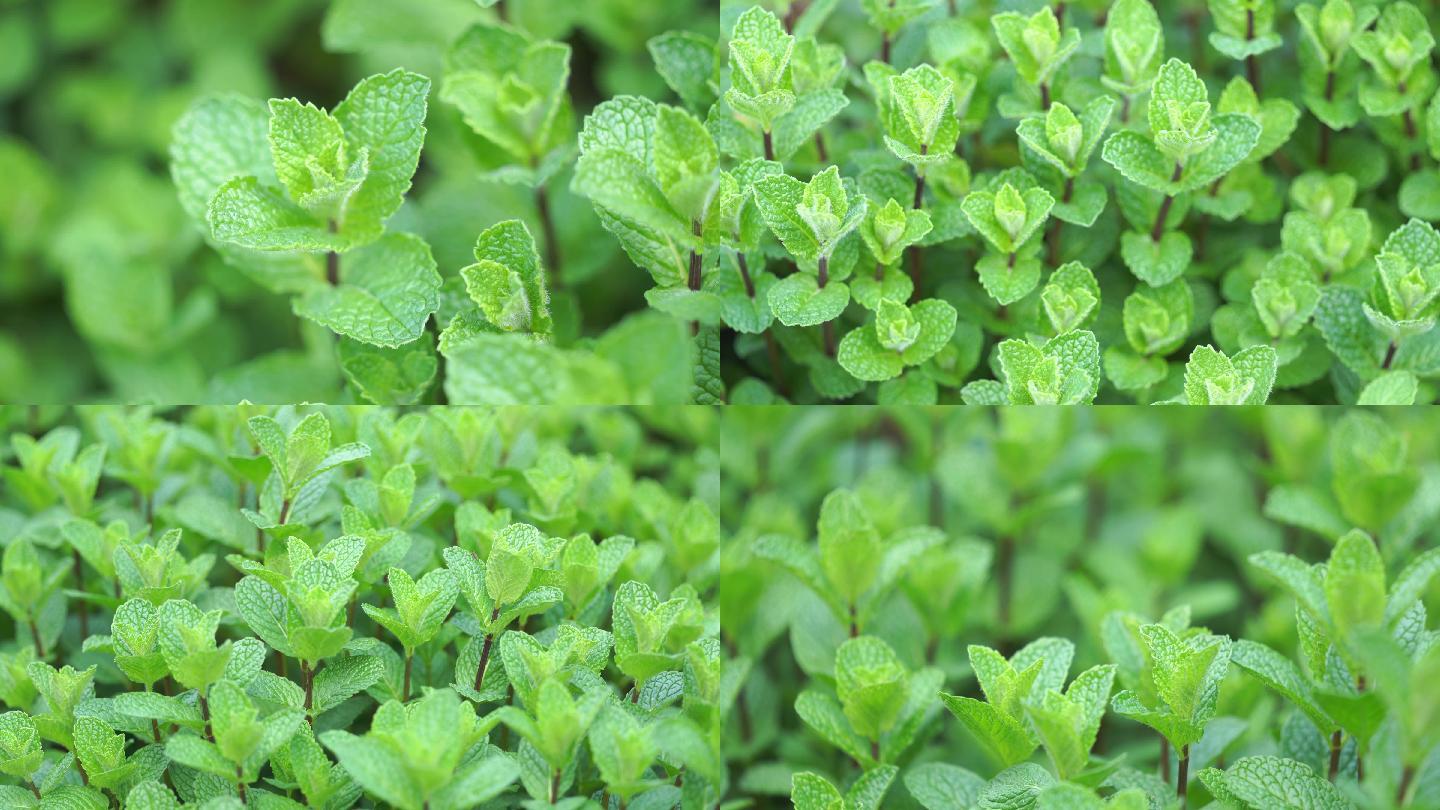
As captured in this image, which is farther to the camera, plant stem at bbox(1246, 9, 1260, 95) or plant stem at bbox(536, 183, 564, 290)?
plant stem at bbox(536, 183, 564, 290)

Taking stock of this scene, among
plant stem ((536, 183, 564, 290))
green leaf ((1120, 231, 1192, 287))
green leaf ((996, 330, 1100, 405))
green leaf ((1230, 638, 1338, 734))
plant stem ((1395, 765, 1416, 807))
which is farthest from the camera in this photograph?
plant stem ((536, 183, 564, 290))

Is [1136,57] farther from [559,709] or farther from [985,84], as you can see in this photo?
[559,709]

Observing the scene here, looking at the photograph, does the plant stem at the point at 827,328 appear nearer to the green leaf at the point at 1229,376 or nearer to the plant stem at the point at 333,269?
the green leaf at the point at 1229,376

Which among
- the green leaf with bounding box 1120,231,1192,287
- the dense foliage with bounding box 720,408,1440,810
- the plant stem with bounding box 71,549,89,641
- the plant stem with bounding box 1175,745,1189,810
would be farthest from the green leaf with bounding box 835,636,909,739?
the plant stem with bounding box 71,549,89,641

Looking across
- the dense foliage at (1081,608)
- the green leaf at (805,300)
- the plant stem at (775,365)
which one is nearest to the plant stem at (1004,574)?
the dense foliage at (1081,608)

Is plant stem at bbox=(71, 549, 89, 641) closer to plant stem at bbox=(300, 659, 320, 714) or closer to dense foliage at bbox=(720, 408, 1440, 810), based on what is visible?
plant stem at bbox=(300, 659, 320, 714)

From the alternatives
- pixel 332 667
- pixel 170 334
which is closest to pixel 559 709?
pixel 332 667
